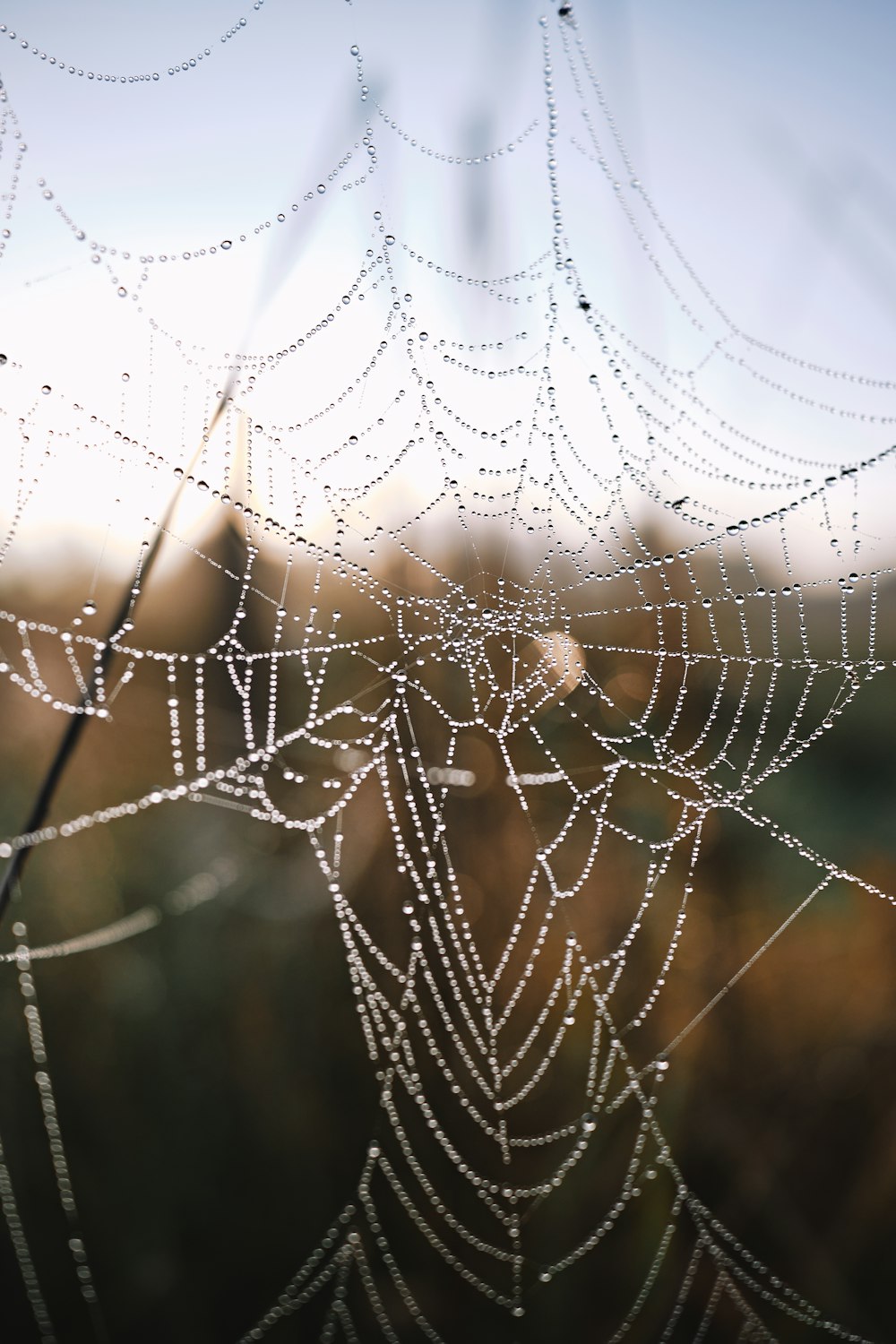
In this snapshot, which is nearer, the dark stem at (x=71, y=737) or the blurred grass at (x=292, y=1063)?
the dark stem at (x=71, y=737)

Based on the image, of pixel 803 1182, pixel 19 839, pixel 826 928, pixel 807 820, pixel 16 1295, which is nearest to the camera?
pixel 19 839

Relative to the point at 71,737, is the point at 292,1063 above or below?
below

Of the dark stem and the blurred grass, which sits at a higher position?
the dark stem

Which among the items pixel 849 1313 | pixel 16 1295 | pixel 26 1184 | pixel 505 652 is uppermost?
pixel 505 652

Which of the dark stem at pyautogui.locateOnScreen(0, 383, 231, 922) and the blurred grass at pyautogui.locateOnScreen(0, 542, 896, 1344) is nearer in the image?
the dark stem at pyautogui.locateOnScreen(0, 383, 231, 922)

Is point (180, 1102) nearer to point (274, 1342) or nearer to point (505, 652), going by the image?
point (274, 1342)

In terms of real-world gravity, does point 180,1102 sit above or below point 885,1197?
above

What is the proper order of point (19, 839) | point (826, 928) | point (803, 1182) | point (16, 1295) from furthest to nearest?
1. point (826, 928)
2. point (803, 1182)
3. point (16, 1295)
4. point (19, 839)

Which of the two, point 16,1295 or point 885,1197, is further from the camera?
point 885,1197

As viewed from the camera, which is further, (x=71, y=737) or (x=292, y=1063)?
(x=292, y=1063)

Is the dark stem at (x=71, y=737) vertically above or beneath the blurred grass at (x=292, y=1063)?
above

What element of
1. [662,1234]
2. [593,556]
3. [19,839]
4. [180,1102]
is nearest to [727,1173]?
[662,1234]
